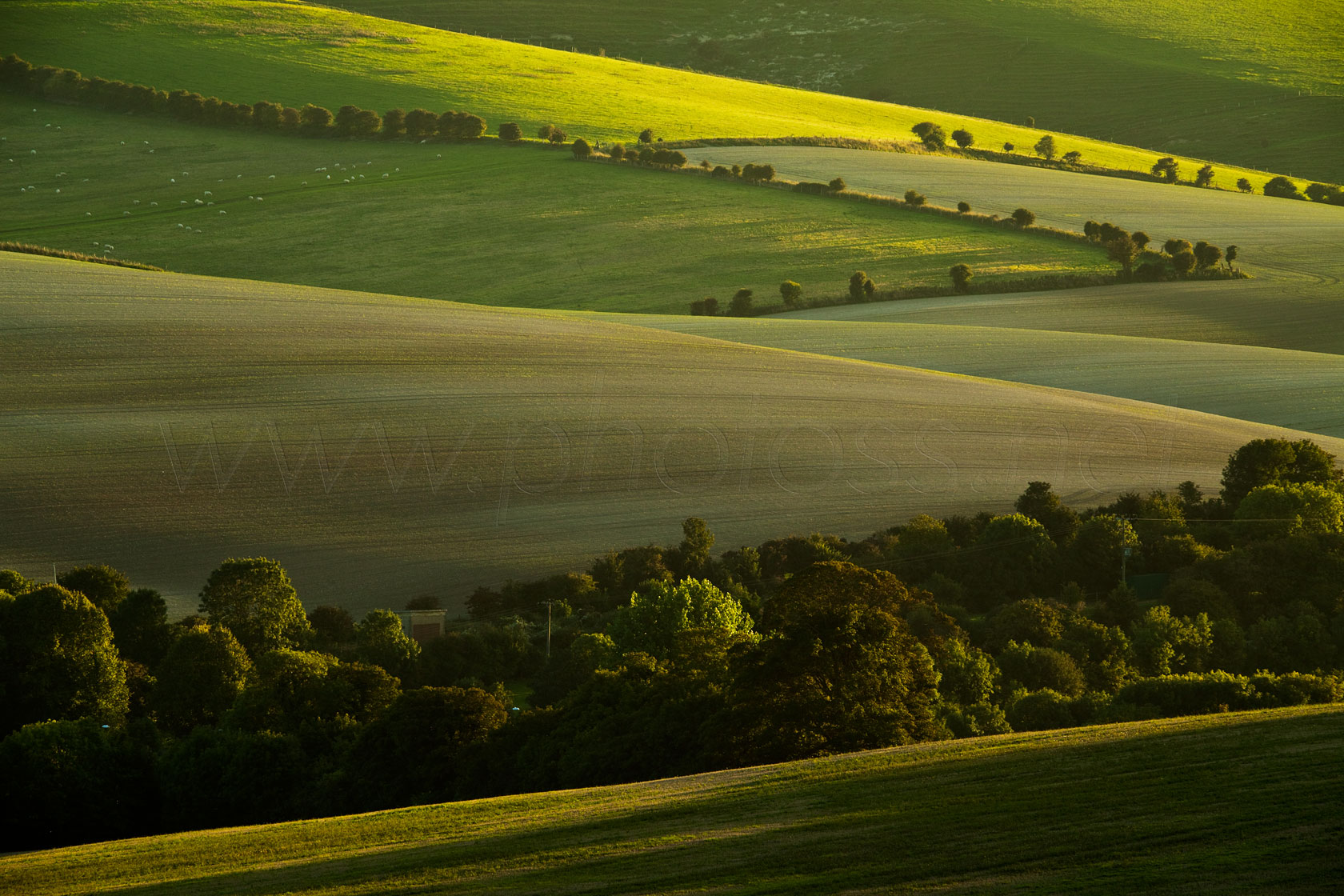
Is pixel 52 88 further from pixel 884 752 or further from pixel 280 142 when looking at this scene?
pixel 884 752

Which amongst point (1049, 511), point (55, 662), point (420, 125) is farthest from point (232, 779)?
point (420, 125)

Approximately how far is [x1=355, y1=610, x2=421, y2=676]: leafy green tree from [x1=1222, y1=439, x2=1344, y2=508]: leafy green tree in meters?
41.4

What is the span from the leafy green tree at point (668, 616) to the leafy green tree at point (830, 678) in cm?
990

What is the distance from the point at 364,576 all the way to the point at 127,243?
76.4 meters

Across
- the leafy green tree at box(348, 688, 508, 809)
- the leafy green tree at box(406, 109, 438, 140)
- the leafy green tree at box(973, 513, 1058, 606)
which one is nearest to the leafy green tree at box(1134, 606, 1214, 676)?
the leafy green tree at box(973, 513, 1058, 606)

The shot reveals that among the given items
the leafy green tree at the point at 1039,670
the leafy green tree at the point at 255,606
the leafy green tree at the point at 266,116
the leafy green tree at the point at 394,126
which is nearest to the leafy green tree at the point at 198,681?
the leafy green tree at the point at 255,606

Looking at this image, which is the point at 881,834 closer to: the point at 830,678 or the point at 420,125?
the point at 830,678

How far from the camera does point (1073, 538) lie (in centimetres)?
6100

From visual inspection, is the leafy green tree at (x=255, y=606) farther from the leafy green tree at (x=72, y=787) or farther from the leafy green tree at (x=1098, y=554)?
the leafy green tree at (x=1098, y=554)

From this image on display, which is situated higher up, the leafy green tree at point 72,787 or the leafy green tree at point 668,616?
the leafy green tree at point 668,616

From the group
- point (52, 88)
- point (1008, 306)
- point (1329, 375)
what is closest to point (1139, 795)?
point (1329, 375)

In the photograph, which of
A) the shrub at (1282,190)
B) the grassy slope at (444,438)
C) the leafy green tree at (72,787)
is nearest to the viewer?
the leafy green tree at (72,787)

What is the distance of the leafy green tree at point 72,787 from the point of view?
113ft

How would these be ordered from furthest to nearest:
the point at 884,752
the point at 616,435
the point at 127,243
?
1. the point at 127,243
2. the point at 616,435
3. the point at 884,752
